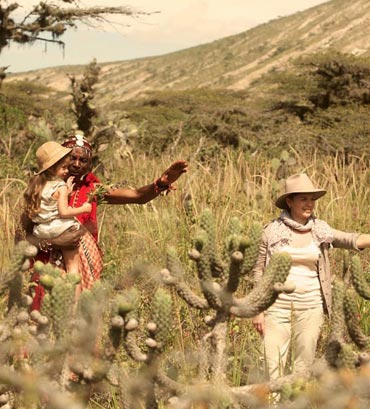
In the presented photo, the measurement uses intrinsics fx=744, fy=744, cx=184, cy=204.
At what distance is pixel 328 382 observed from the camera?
1454 millimetres

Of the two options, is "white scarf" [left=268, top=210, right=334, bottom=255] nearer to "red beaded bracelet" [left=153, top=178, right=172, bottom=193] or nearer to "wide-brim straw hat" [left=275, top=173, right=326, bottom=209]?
"wide-brim straw hat" [left=275, top=173, right=326, bottom=209]

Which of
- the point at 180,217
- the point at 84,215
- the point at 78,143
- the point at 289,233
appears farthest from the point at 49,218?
the point at 180,217

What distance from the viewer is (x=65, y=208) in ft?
10.3

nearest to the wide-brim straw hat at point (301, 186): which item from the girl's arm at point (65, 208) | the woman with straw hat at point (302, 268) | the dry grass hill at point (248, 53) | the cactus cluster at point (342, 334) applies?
the woman with straw hat at point (302, 268)

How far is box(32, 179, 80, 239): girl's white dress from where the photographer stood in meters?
3.19

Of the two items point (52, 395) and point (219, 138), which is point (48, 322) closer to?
point (52, 395)

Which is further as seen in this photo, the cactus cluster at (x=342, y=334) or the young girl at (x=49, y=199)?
the young girl at (x=49, y=199)

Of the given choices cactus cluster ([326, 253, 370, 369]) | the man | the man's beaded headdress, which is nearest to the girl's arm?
the man

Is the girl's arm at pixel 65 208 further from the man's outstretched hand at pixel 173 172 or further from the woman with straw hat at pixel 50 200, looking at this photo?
the man's outstretched hand at pixel 173 172

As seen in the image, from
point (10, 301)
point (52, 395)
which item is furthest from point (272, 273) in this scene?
point (52, 395)

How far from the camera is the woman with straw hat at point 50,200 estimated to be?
318cm

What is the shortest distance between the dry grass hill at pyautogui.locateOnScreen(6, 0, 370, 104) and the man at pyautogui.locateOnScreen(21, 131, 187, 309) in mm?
62006

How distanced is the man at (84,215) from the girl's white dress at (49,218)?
30 mm

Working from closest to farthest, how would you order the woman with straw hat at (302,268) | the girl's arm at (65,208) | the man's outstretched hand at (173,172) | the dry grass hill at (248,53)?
the girl's arm at (65,208)
the woman with straw hat at (302,268)
the man's outstretched hand at (173,172)
the dry grass hill at (248,53)
